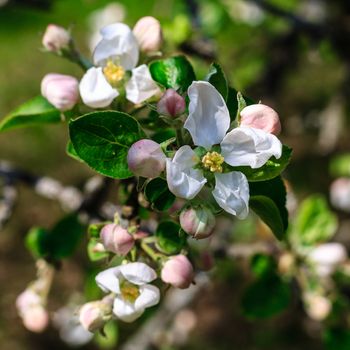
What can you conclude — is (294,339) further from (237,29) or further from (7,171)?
(7,171)

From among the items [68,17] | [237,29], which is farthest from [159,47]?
[237,29]

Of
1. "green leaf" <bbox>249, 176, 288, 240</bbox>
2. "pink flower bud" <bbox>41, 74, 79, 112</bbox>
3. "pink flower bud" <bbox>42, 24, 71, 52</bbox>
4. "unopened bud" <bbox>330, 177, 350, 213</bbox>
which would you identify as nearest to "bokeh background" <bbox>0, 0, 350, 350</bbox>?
"unopened bud" <bbox>330, 177, 350, 213</bbox>

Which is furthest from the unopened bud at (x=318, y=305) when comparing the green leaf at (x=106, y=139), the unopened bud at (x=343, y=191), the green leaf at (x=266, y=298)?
the unopened bud at (x=343, y=191)

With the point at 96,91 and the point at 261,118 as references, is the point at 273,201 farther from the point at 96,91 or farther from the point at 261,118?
Result: the point at 96,91

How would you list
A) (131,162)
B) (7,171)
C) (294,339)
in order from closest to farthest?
(131,162) < (7,171) < (294,339)

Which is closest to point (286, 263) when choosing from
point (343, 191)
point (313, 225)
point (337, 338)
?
point (313, 225)

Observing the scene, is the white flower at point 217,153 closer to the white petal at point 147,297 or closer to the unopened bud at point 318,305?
the white petal at point 147,297
